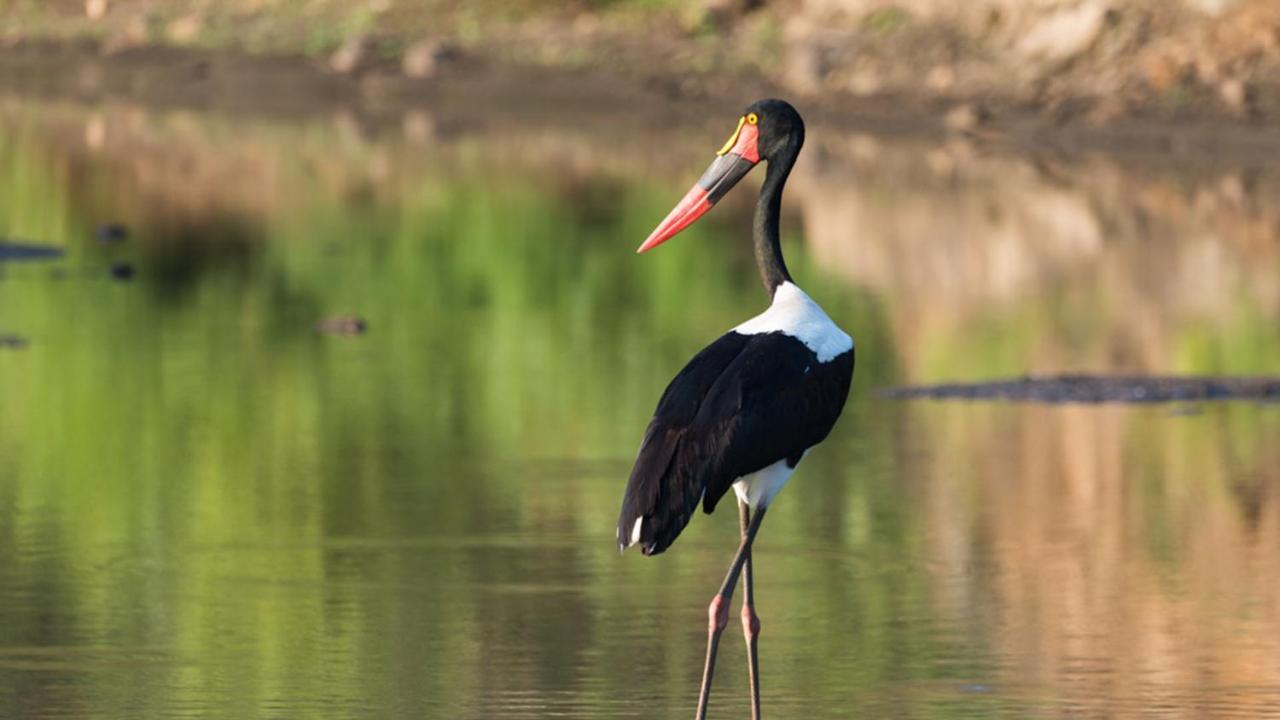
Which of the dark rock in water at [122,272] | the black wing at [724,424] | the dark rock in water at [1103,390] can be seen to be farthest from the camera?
the dark rock in water at [122,272]

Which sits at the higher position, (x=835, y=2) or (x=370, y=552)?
(x=835, y=2)

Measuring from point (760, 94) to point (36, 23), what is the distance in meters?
11.7

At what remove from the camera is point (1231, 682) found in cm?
789

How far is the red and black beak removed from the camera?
8242mm

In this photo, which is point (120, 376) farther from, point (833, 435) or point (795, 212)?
point (795, 212)

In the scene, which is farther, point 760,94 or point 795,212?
point 760,94

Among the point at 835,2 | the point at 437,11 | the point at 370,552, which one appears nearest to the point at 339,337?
the point at 370,552

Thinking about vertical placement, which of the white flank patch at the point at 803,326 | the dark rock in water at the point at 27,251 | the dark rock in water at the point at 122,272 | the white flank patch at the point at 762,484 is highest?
the dark rock in water at the point at 27,251

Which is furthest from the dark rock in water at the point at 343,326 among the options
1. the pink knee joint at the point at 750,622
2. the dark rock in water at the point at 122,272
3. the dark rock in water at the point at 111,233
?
the pink knee joint at the point at 750,622

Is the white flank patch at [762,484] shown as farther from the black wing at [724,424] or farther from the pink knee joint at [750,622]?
the pink knee joint at [750,622]

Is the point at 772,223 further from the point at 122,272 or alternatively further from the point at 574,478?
the point at 122,272

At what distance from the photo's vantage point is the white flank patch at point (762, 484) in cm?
751

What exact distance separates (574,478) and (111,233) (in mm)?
10709

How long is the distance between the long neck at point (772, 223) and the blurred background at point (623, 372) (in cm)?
104
